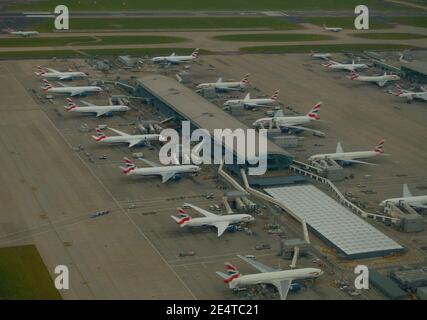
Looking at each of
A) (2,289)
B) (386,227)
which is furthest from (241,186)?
(2,289)

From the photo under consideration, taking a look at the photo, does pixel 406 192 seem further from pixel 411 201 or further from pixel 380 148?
pixel 380 148

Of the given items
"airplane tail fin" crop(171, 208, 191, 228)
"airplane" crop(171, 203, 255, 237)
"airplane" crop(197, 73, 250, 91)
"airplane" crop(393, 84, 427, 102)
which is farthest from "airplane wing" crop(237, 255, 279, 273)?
"airplane" crop(393, 84, 427, 102)

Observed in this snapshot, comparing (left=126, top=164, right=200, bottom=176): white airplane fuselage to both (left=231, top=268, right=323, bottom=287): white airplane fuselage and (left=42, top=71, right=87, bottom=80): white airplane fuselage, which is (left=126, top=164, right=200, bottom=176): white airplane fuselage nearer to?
(left=231, top=268, right=323, bottom=287): white airplane fuselage
